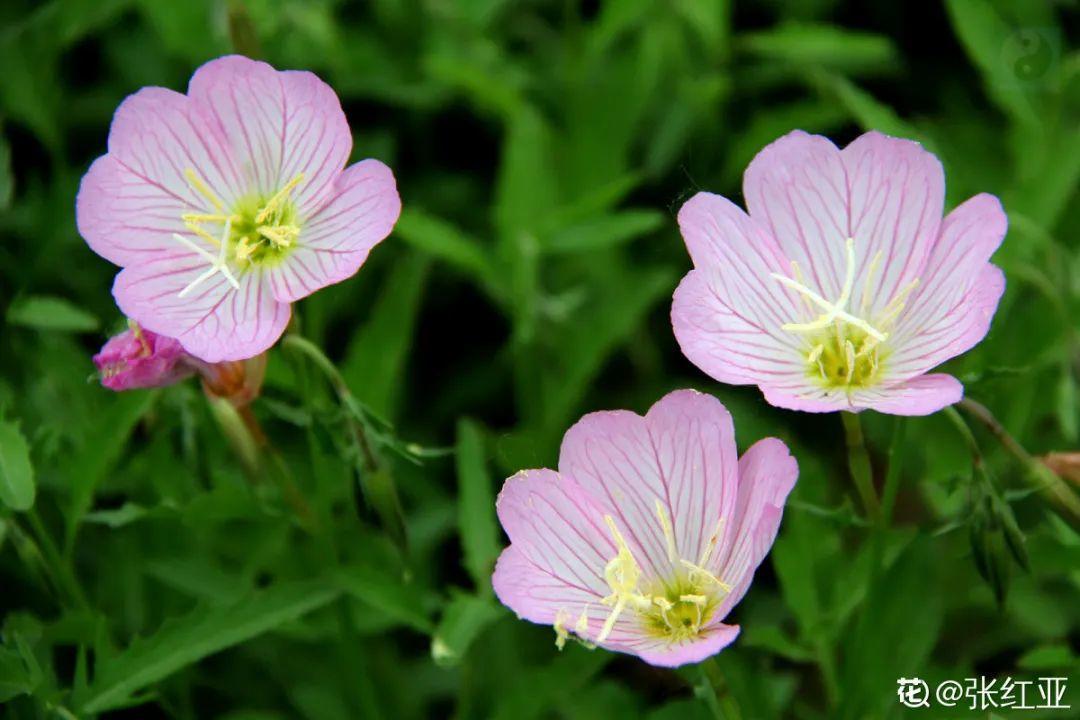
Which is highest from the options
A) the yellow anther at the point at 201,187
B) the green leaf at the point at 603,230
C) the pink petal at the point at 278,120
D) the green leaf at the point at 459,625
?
the pink petal at the point at 278,120

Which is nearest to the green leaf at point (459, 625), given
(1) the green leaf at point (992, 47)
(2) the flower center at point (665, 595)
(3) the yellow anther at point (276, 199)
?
(2) the flower center at point (665, 595)

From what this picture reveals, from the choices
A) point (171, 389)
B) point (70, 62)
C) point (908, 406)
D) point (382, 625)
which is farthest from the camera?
point (70, 62)

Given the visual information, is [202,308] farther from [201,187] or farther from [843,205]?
[843,205]

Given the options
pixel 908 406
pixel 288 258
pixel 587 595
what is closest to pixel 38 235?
pixel 288 258

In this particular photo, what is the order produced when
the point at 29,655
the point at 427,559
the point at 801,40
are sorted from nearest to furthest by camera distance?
1. the point at 29,655
2. the point at 427,559
3. the point at 801,40

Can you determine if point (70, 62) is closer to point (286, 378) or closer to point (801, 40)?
point (286, 378)

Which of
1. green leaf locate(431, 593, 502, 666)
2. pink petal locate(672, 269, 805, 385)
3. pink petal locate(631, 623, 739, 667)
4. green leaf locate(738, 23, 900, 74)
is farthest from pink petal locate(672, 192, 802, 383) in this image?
green leaf locate(738, 23, 900, 74)

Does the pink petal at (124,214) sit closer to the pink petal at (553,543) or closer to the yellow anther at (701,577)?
the pink petal at (553,543)
